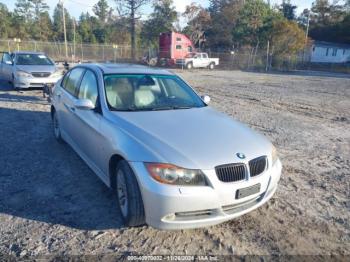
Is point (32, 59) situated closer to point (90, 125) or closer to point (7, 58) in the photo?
point (7, 58)

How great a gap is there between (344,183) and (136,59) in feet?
136

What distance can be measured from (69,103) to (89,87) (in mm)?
704

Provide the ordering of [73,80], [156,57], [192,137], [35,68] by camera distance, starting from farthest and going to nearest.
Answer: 1. [156,57]
2. [35,68]
3. [73,80]
4. [192,137]

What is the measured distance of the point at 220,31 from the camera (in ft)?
187

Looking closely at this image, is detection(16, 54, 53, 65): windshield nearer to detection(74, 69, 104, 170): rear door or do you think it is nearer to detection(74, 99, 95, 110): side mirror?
detection(74, 69, 104, 170): rear door

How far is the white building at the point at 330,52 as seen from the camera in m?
52.2

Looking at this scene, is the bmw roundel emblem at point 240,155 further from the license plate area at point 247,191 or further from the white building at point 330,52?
the white building at point 330,52

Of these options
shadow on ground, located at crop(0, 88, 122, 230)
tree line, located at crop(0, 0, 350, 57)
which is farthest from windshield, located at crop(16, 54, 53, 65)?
tree line, located at crop(0, 0, 350, 57)

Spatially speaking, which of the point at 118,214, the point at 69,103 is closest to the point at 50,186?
the point at 118,214

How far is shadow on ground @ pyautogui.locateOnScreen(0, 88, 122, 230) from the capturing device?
3588 mm

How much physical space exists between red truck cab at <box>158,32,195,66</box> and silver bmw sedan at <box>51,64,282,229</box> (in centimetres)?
3135

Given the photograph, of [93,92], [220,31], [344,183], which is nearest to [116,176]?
[93,92]

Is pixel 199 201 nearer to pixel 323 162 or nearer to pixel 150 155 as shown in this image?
pixel 150 155

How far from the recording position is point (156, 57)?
37.7 metres
